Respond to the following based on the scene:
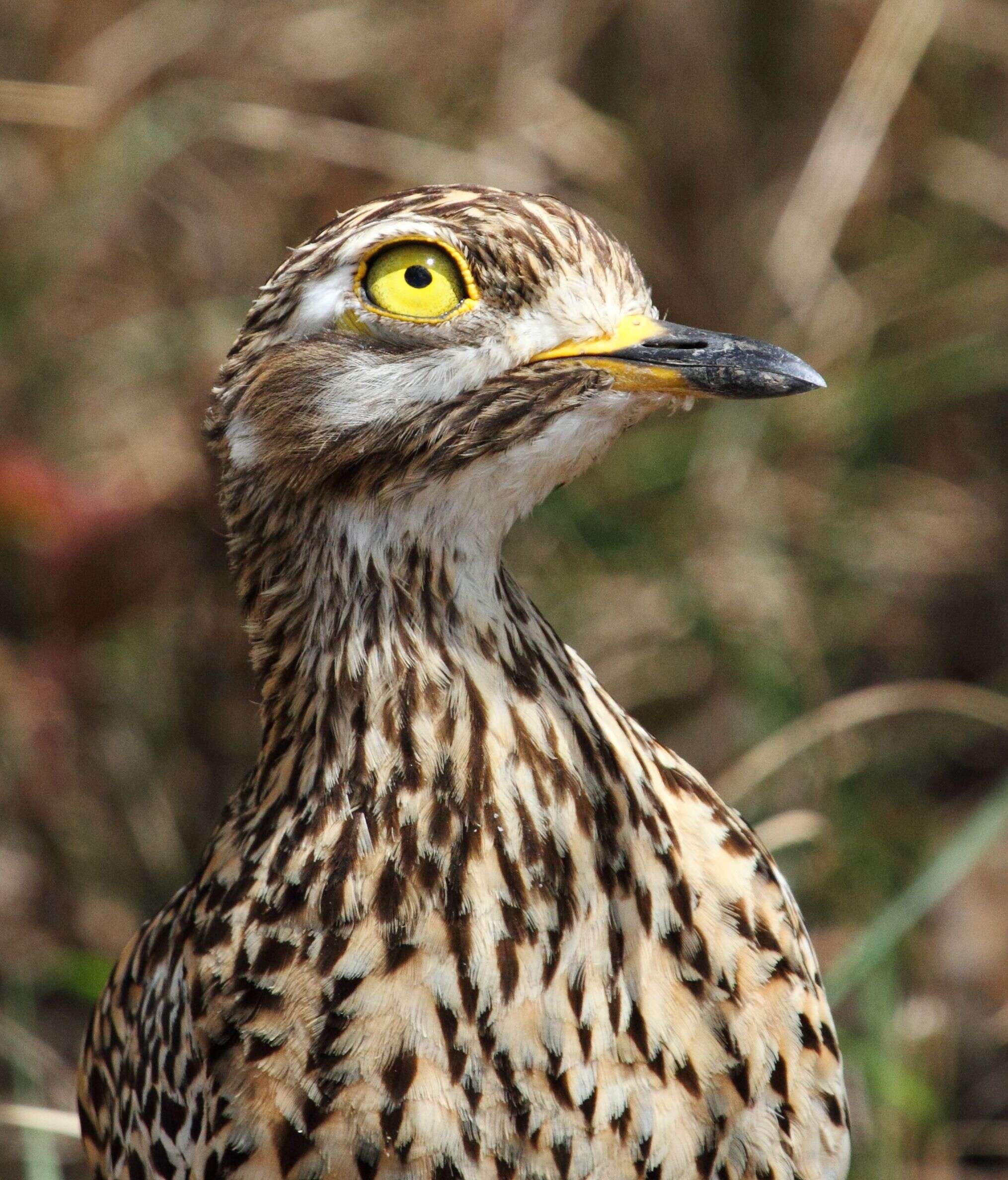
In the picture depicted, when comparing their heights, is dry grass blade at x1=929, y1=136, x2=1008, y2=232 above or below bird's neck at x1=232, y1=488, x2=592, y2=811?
above

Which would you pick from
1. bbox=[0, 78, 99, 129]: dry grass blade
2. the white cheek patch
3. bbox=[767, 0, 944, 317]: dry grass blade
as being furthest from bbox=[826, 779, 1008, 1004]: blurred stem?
bbox=[0, 78, 99, 129]: dry grass blade

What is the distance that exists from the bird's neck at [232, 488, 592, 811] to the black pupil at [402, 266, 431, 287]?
271 mm

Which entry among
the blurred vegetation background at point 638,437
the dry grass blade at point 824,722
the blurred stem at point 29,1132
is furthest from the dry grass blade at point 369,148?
the blurred stem at point 29,1132

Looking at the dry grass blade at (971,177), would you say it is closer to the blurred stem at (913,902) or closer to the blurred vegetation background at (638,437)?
the blurred vegetation background at (638,437)

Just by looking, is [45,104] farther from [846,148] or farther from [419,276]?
[419,276]

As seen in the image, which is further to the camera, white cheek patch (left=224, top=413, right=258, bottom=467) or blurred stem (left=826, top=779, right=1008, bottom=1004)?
blurred stem (left=826, top=779, right=1008, bottom=1004)

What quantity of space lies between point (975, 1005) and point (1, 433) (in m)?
2.83

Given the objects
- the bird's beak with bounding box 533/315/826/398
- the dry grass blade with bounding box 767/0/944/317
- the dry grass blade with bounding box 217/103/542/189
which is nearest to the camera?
the bird's beak with bounding box 533/315/826/398

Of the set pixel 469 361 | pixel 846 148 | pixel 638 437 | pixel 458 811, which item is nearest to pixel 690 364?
pixel 469 361

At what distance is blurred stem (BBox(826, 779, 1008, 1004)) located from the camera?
2.74 meters

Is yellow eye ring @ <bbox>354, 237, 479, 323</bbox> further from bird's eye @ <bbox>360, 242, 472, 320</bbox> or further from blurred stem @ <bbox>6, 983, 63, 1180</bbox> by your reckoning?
blurred stem @ <bbox>6, 983, 63, 1180</bbox>

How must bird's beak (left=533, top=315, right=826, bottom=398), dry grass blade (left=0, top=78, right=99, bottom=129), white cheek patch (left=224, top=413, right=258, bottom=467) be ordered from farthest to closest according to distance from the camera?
1. dry grass blade (left=0, top=78, right=99, bottom=129)
2. white cheek patch (left=224, top=413, right=258, bottom=467)
3. bird's beak (left=533, top=315, right=826, bottom=398)

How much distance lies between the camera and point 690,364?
1912 millimetres

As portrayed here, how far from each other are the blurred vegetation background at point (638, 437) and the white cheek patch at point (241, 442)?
1359 mm
